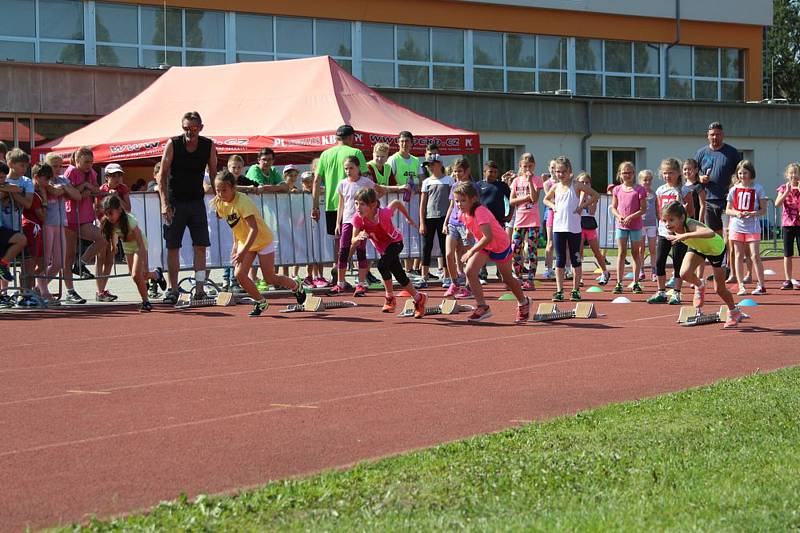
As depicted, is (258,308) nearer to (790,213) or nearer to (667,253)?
(667,253)

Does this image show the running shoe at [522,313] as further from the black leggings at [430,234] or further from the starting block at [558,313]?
the black leggings at [430,234]

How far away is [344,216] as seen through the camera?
1720 cm

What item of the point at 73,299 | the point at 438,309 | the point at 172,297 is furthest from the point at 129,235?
the point at 438,309

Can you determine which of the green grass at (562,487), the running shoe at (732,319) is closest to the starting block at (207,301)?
the running shoe at (732,319)

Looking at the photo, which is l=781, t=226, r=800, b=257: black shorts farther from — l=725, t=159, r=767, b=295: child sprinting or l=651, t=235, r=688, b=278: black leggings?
l=651, t=235, r=688, b=278: black leggings

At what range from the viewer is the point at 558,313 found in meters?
13.9

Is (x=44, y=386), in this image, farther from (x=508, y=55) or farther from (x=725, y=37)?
(x=725, y=37)

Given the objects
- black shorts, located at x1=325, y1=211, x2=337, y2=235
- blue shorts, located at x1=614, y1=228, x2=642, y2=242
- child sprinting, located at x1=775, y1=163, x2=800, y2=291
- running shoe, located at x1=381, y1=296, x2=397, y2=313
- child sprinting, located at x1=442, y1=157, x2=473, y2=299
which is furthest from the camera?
blue shorts, located at x1=614, y1=228, x2=642, y2=242

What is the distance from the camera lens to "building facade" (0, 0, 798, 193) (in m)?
32.4

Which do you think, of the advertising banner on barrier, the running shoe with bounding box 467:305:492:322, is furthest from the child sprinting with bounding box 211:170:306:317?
the advertising banner on barrier

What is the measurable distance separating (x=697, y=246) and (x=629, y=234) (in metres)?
5.40

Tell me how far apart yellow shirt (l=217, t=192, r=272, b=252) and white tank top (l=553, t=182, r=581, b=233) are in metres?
3.89

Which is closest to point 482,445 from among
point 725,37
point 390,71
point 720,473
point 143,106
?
point 720,473

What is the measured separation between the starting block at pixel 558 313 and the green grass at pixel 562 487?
6.21 meters
